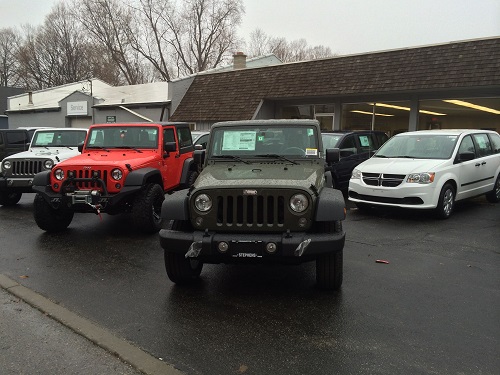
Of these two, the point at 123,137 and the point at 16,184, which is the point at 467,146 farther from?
the point at 16,184

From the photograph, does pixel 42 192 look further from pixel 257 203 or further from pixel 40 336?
pixel 257 203

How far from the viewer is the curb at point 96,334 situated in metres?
3.18

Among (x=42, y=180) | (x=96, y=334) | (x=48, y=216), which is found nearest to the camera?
(x=96, y=334)

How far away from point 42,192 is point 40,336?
12.1 feet

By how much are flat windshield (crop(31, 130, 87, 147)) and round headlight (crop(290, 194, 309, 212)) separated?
7906 millimetres

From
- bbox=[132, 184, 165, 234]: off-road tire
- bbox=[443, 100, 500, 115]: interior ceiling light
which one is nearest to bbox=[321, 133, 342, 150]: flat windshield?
bbox=[132, 184, 165, 234]: off-road tire

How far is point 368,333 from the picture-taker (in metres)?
3.70

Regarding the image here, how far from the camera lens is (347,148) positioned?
11.0 metres

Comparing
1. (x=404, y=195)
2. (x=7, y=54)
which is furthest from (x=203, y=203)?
(x=7, y=54)

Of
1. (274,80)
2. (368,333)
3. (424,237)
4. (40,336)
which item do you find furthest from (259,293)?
(274,80)

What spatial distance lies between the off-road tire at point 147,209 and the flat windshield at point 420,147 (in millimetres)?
4910

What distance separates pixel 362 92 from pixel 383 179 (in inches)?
295

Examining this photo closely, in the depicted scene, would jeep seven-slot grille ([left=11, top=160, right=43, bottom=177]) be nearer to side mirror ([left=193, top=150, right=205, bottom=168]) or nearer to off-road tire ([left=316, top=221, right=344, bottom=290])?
side mirror ([left=193, top=150, right=205, bottom=168])

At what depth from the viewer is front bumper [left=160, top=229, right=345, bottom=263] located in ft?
13.2
